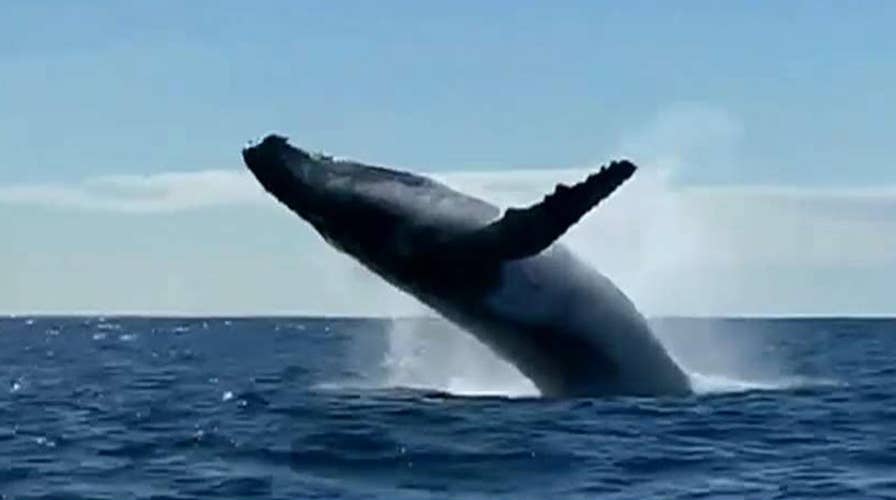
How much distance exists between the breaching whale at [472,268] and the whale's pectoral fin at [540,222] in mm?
24

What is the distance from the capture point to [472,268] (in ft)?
49.5

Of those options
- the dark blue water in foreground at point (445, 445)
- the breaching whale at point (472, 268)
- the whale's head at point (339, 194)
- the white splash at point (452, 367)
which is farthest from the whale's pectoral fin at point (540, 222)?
the white splash at point (452, 367)

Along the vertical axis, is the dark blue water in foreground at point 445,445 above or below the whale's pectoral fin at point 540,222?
below

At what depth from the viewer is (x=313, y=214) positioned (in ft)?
50.5

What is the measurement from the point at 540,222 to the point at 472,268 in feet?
3.85

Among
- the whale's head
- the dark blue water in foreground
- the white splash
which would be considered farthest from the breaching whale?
the white splash

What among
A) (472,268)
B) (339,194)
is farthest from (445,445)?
(339,194)

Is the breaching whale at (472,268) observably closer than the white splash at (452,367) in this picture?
Yes

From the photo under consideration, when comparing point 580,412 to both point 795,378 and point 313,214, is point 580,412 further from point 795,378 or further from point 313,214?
point 795,378

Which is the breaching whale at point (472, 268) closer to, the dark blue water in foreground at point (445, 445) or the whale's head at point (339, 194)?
the whale's head at point (339, 194)

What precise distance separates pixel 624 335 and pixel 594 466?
15.1ft

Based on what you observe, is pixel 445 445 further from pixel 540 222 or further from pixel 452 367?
pixel 452 367

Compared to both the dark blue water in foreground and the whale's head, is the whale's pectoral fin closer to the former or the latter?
the whale's head

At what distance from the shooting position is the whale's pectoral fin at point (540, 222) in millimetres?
13680
